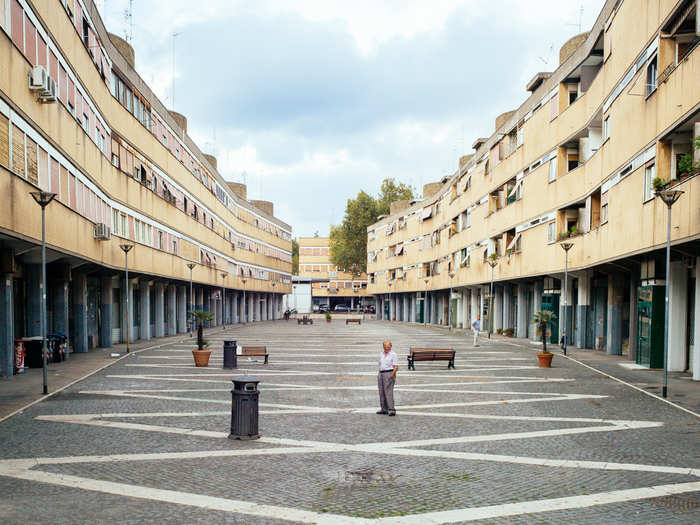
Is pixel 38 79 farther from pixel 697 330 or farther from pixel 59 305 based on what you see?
pixel 697 330

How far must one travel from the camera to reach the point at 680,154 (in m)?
19.8

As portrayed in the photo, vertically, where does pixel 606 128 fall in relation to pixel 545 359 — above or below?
above

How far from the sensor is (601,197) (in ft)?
88.5

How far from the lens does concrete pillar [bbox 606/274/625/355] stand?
2909cm

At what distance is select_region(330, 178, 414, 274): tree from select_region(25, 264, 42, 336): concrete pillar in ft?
280

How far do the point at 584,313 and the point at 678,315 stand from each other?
11850mm

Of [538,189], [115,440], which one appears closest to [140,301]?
[538,189]

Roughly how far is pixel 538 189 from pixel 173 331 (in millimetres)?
26407

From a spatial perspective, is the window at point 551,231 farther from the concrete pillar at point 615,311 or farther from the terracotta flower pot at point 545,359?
the terracotta flower pot at point 545,359

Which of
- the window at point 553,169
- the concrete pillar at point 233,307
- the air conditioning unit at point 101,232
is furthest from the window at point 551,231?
the concrete pillar at point 233,307

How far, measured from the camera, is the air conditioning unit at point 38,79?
694 inches

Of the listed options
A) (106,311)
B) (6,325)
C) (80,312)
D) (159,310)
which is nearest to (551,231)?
(106,311)

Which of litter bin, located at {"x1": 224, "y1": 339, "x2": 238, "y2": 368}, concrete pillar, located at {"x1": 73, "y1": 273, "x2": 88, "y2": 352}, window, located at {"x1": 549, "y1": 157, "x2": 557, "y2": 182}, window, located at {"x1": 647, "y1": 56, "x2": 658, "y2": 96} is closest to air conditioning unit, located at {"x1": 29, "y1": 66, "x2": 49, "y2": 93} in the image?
litter bin, located at {"x1": 224, "y1": 339, "x2": 238, "y2": 368}

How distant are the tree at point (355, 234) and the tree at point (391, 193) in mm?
1379
